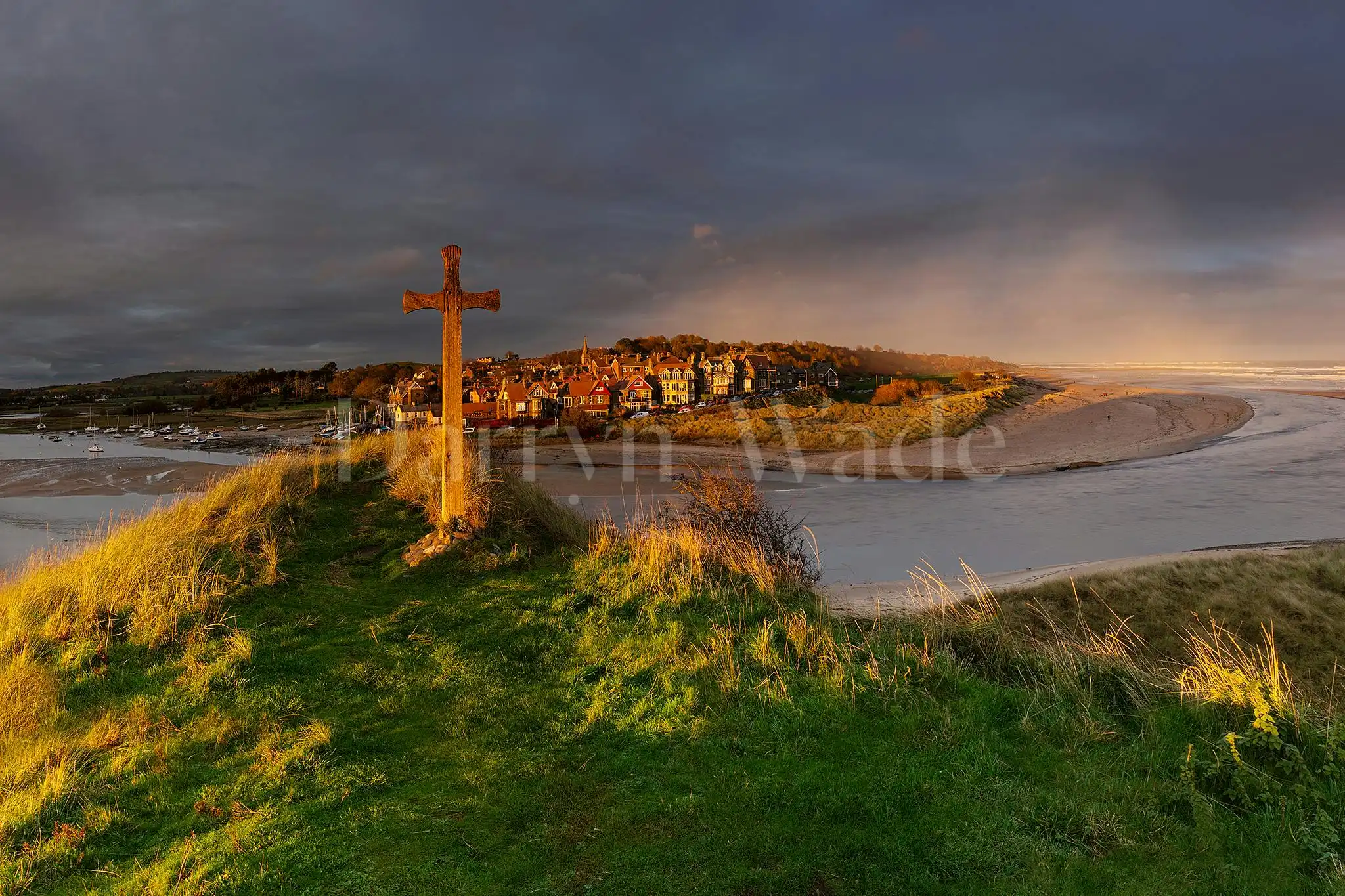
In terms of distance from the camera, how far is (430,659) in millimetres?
5879

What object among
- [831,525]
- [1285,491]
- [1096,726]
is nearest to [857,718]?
[1096,726]

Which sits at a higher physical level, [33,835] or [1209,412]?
[1209,412]

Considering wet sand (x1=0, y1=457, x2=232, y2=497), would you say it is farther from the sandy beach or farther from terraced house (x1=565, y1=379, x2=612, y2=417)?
terraced house (x1=565, y1=379, x2=612, y2=417)

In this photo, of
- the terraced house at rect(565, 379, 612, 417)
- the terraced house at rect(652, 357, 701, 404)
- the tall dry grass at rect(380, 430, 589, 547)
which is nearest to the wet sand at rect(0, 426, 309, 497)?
the tall dry grass at rect(380, 430, 589, 547)

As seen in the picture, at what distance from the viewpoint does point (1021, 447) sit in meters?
34.5

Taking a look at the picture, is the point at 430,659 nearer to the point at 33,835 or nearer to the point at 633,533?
the point at 33,835

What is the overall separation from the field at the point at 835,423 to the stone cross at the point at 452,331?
29931mm

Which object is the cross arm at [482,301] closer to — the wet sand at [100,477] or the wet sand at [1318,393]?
the wet sand at [100,477]

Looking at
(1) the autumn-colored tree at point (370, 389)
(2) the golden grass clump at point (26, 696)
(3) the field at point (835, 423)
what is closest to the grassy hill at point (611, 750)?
(2) the golden grass clump at point (26, 696)

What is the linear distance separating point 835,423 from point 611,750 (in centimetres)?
3848

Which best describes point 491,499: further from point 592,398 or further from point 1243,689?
point 592,398

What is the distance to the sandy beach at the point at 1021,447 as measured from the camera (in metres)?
A: 30.1

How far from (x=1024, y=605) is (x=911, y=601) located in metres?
2.53

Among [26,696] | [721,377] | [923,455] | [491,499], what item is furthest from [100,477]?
[721,377]
